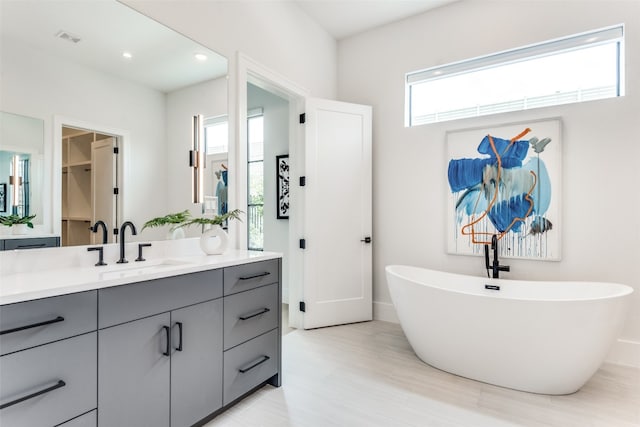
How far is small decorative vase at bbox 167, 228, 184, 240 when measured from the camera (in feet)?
7.29

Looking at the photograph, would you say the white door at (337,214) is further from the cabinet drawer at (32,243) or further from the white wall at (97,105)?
the cabinet drawer at (32,243)

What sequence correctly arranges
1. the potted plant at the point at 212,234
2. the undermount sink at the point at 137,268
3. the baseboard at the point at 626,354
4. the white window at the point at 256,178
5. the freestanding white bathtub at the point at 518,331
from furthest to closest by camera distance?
the white window at the point at 256,178 → the baseboard at the point at 626,354 → the potted plant at the point at 212,234 → the freestanding white bathtub at the point at 518,331 → the undermount sink at the point at 137,268

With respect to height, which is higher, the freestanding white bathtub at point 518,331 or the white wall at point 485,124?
the white wall at point 485,124

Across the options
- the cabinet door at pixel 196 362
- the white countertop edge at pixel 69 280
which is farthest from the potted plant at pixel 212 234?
the cabinet door at pixel 196 362

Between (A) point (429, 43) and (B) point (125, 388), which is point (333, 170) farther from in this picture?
(B) point (125, 388)

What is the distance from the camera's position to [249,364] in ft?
6.64

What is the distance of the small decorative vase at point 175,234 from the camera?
7.29ft

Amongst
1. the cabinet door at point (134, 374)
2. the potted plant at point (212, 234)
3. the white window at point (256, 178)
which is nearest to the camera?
the cabinet door at point (134, 374)

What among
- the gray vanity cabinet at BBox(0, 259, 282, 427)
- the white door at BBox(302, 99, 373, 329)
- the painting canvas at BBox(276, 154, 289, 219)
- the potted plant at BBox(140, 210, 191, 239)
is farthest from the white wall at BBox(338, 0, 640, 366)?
the potted plant at BBox(140, 210, 191, 239)

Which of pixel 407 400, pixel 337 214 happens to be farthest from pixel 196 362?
pixel 337 214

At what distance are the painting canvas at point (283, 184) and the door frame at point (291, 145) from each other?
758mm

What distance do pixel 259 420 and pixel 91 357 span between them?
0.99m

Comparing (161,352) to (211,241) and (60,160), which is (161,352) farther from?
(60,160)

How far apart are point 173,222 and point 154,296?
0.80m
